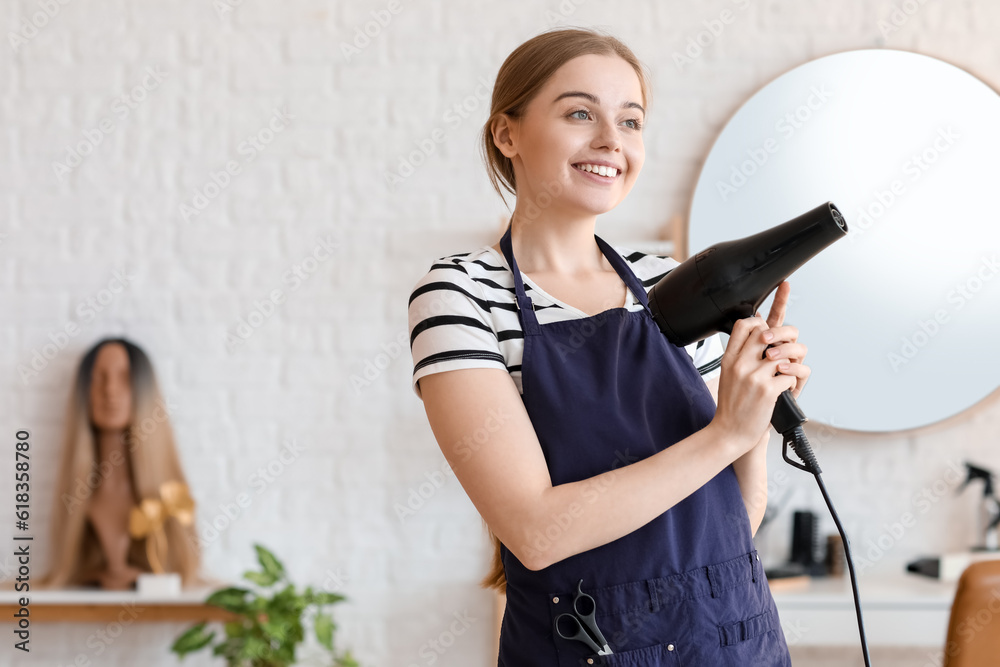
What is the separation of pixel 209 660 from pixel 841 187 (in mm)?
2380

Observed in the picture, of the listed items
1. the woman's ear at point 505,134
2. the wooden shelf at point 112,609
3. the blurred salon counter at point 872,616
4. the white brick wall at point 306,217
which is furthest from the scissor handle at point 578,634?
the wooden shelf at point 112,609

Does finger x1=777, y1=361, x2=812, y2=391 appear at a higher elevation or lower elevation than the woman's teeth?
lower

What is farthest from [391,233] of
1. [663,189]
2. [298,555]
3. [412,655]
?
[412,655]

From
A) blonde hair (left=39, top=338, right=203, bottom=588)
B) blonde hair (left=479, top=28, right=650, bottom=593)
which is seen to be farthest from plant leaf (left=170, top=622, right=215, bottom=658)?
blonde hair (left=479, top=28, right=650, bottom=593)

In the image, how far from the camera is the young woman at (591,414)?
904 millimetres

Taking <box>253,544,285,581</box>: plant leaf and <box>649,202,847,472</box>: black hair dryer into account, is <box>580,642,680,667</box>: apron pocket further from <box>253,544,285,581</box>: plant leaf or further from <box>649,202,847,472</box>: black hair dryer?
<box>253,544,285,581</box>: plant leaf

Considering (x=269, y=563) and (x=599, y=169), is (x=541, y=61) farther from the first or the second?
(x=269, y=563)

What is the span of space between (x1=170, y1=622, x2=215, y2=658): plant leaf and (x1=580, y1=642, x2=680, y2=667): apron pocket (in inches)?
66.1

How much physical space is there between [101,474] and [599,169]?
6.50 ft

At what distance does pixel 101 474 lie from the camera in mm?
2410

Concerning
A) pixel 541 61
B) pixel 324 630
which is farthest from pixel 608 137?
pixel 324 630

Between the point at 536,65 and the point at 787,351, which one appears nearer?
the point at 787,351

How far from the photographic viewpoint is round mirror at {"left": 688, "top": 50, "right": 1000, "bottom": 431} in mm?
2379

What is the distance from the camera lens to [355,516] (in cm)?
252
